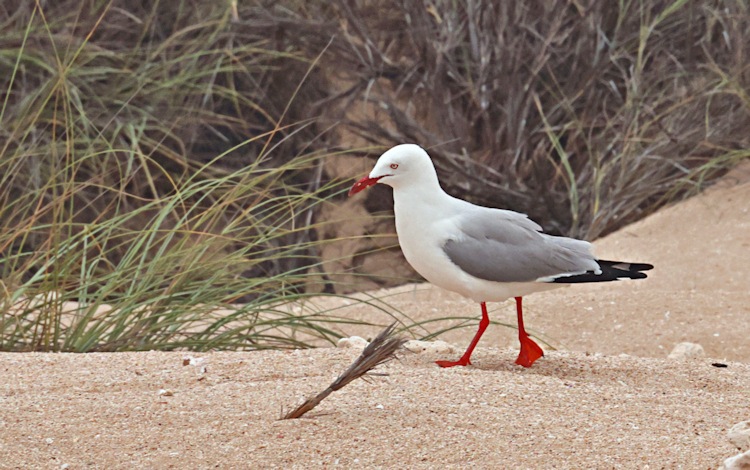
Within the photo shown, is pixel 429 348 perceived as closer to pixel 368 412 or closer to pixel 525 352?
pixel 525 352

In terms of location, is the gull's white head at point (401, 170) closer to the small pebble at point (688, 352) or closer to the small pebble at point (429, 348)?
the small pebble at point (429, 348)

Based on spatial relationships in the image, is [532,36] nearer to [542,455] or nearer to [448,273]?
[448,273]

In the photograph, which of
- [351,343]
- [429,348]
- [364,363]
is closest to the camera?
[364,363]

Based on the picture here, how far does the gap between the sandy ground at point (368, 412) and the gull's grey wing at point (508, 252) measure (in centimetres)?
25

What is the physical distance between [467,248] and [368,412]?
2.20ft

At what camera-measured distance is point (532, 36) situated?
6.10m

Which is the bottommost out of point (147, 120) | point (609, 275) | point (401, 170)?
point (609, 275)

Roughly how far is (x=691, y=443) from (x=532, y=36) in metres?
4.06

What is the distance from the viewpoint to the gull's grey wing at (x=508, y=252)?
2971 millimetres

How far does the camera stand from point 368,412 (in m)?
2.44

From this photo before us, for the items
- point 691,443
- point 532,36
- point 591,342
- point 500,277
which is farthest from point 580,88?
point 691,443

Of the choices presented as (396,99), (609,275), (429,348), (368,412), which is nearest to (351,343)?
(429,348)

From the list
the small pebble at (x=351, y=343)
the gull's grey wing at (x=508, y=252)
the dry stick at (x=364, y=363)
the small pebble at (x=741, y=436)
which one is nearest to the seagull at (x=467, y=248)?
the gull's grey wing at (x=508, y=252)

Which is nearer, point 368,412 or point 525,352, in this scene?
point 368,412
